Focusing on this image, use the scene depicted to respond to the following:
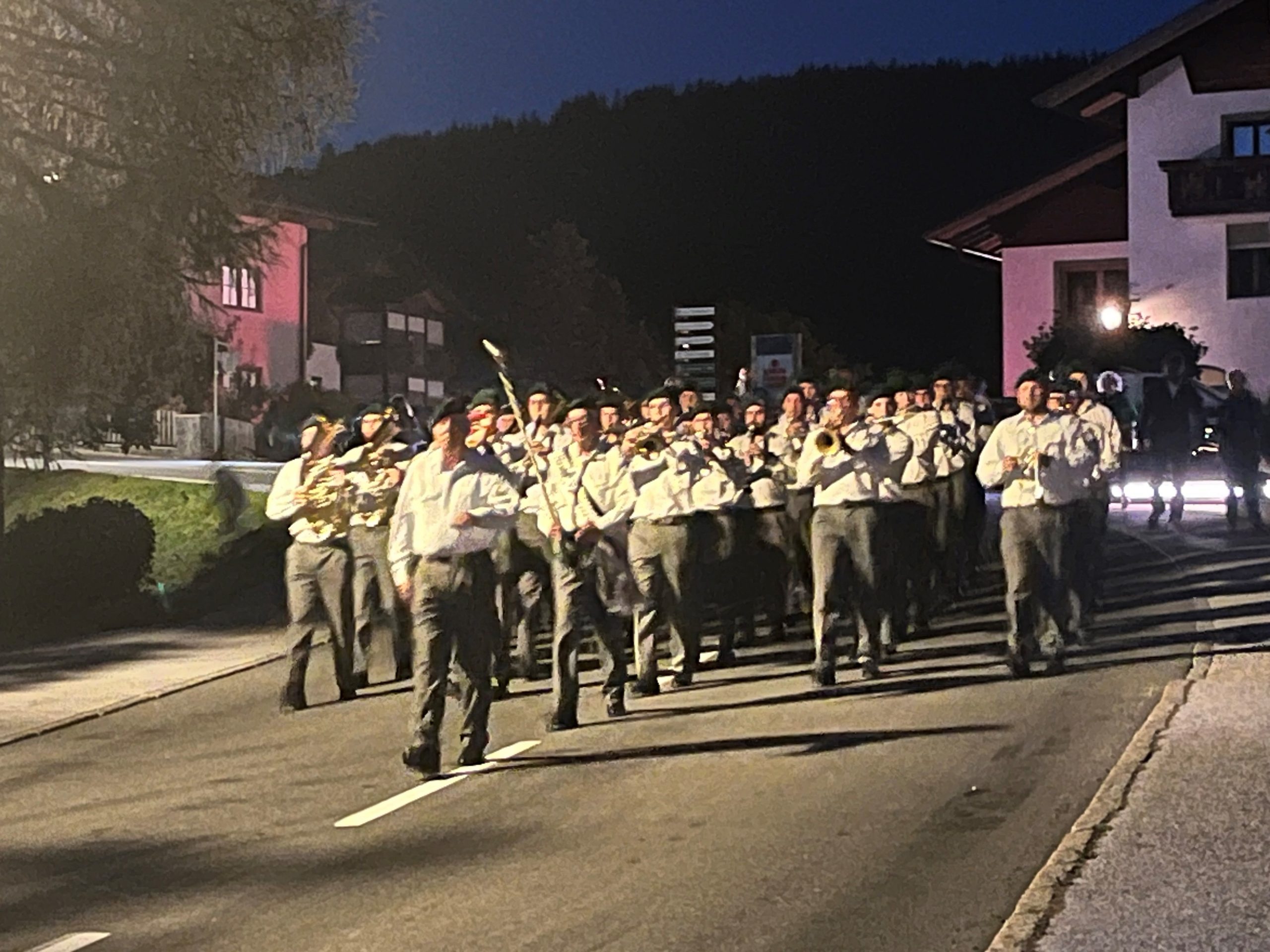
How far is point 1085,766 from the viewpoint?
1143 centimetres

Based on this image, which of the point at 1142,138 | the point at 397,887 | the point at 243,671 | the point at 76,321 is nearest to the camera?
the point at 397,887

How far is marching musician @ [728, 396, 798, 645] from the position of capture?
62.1 ft

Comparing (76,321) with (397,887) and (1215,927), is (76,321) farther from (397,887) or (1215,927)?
(1215,927)

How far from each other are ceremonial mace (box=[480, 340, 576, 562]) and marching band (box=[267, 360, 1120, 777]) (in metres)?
0.02

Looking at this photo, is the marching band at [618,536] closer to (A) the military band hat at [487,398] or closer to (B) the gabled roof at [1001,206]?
(A) the military band hat at [487,398]

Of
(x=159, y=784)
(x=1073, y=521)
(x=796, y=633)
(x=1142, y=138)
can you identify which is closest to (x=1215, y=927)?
(x=159, y=784)

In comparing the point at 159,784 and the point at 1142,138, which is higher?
the point at 1142,138

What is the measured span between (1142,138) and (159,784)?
38138 millimetres

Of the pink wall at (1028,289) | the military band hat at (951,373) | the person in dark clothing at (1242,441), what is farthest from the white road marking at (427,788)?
the pink wall at (1028,289)

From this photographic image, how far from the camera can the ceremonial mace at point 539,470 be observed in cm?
1408

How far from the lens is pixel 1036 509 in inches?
608

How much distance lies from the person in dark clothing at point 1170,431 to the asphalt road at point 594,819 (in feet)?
34.8

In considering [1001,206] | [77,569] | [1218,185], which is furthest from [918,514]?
[1001,206]

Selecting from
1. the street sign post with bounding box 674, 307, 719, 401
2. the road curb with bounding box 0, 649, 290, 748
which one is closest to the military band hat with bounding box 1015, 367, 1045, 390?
the road curb with bounding box 0, 649, 290, 748
